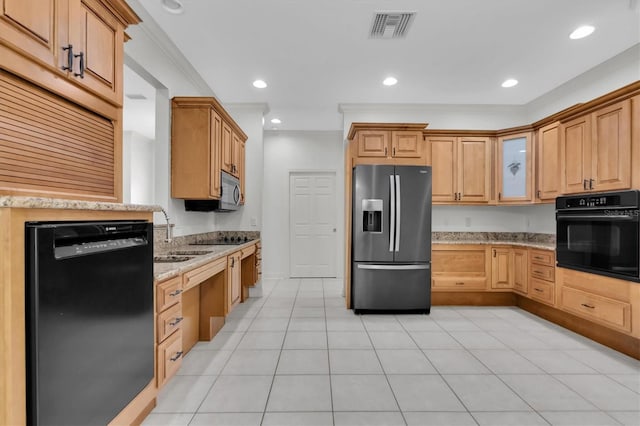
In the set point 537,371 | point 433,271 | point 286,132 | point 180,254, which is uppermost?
point 286,132

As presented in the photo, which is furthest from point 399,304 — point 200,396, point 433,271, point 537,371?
point 200,396

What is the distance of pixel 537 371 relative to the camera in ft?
7.85

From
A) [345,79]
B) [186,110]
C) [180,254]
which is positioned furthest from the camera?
[345,79]

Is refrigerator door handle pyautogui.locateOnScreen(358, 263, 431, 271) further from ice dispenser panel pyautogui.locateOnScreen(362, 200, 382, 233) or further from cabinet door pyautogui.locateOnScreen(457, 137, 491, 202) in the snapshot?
cabinet door pyautogui.locateOnScreen(457, 137, 491, 202)

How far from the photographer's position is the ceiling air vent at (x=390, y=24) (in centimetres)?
252

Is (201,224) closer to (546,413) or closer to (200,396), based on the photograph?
(200,396)

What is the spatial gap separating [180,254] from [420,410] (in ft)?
7.27

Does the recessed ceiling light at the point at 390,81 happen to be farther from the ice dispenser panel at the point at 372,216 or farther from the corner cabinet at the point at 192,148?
the corner cabinet at the point at 192,148

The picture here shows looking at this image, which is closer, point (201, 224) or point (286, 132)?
point (201, 224)

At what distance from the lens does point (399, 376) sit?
2.30m

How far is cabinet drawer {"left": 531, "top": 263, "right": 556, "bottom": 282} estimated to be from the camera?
11.2ft

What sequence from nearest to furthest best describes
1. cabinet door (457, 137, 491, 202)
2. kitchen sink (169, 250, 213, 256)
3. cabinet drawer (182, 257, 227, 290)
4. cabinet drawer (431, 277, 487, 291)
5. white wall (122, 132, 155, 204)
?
cabinet drawer (182, 257, 227, 290), kitchen sink (169, 250, 213, 256), cabinet drawer (431, 277, 487, 291), cabinet door (457, 137, 491, 202), white wall (122, 132, 155, 204)

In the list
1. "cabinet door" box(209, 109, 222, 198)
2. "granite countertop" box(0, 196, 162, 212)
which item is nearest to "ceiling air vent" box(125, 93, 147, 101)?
"cabinet door" box(209, 109, 222, 198)

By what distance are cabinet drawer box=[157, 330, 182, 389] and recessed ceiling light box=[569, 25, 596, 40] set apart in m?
4.04
